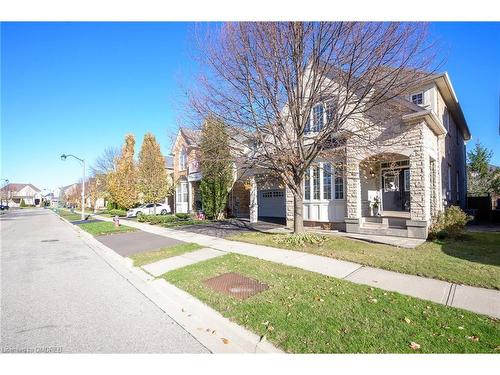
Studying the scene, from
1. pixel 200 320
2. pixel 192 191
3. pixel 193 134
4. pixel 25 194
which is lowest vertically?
pixel 200 320

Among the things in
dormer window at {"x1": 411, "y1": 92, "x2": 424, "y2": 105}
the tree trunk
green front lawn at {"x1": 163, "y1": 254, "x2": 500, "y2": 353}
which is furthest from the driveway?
dormer window at {"x1": 411, "y1": 92, "x2": 424, "y2": 105}

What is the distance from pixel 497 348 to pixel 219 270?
16.4 feet

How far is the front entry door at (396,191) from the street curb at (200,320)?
1144 centimetres

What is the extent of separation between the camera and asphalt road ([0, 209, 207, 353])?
355 centimetres

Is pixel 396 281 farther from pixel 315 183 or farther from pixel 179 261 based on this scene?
pixel 315 183

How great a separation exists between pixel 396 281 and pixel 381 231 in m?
5.80

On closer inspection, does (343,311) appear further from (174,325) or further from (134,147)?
(134,147)

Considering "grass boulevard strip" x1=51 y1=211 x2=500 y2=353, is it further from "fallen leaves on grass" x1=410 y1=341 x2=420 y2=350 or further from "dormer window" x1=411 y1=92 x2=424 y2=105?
"dormer window" x1=411 y1=92 x2=424 y2=105

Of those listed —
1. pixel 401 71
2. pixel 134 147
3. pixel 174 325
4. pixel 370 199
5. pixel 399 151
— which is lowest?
pixel 174 325

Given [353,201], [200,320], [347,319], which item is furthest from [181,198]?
[347,319]

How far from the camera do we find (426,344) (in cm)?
319

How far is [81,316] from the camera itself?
4.43 m

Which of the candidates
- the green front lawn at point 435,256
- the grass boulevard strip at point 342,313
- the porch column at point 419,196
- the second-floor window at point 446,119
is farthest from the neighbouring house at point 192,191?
the grass boulevard strip at point 342,313
